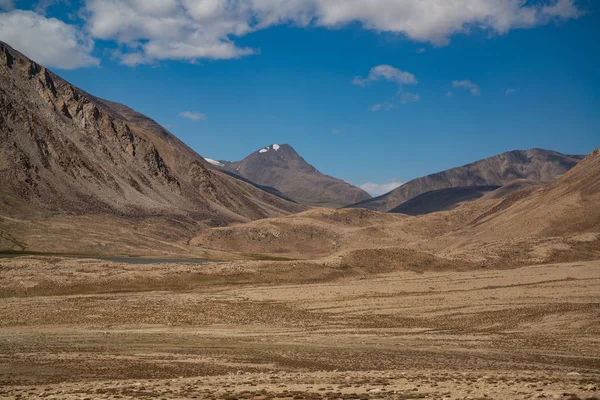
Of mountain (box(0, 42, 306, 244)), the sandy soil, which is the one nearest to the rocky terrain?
the sandy soil

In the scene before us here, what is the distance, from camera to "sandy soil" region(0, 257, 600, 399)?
19.0 m

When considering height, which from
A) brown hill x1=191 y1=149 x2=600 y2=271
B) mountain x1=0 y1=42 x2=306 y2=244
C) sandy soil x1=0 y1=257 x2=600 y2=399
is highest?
mountain x1=0 y1=42 x2=306 y2=244

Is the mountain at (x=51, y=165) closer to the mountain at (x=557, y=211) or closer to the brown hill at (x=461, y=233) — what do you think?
the brown hill at (x=461, y=233)

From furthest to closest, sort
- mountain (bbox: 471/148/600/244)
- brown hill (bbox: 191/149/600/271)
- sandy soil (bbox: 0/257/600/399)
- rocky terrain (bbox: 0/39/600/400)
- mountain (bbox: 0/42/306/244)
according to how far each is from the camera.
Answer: mountain (bbox: 0/42/306/244), mountain (bbox: 471/148/600/244), brown hill (bbox: 191/149/600/271), rocky terrain (bbox: 0/39/600/400), sandy soil (bbox: 0/257/600/399)

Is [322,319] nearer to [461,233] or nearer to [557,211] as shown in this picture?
[557,211]

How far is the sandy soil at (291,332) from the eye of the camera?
1905cm

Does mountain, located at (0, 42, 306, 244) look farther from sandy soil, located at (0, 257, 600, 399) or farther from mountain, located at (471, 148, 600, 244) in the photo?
mountain, located at (471, 148, 600, 244)

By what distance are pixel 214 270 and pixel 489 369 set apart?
157ft

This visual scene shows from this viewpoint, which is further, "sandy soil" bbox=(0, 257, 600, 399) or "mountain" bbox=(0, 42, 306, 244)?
A: "mountain" bbox=(0, 42, 306, 244)

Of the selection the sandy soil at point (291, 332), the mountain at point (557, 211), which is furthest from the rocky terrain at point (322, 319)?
the mountain at point (557, 211)

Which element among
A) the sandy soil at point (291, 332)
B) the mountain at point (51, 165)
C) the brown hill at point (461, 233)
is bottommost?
the sandy soil at point (291, 332)

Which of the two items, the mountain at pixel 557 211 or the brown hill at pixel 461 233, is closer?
A: the brown hill at pixel 461 233

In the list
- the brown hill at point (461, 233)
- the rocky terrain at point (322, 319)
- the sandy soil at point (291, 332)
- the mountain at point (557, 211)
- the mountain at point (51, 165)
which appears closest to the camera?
the sandy soil at point (291, 332)

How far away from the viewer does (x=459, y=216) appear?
172 m
